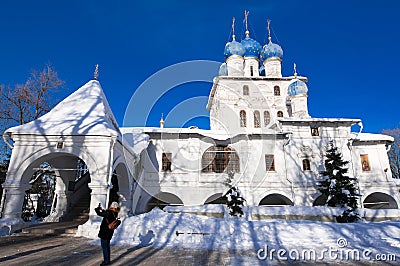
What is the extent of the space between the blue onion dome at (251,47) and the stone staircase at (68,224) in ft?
67.0

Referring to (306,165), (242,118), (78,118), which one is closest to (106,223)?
(78,118)

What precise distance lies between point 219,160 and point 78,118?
893cm

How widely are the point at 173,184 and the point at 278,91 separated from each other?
1524 cm

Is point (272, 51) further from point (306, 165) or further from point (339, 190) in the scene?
point (339, 190)

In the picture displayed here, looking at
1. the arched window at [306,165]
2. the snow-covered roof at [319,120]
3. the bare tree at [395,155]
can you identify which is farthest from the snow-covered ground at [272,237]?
the bare tree at [395,155]

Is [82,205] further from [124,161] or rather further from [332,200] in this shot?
[332,200]

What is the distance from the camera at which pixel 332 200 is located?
507 inches

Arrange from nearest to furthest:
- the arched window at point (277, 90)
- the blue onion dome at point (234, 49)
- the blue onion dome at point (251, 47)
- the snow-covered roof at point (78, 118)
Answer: the snow-covered roof at point (78, 118)
the arched window at point (277, 90)
the blue onion dome at point (234, 49)
the blue onion dome at point (251, 47)

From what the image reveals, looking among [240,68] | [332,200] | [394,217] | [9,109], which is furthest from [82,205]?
[240,68]

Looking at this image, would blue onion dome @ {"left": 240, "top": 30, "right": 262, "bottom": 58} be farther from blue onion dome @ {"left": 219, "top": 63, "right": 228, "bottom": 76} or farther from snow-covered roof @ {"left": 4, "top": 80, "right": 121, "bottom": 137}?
snow-covered roof @ {"left": 4, "top": 80, "right": 121, "bottom": 137}

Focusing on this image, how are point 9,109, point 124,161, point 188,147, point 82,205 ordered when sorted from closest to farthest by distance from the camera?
point 124,161
point 82,205
point 9,109
point 188,147

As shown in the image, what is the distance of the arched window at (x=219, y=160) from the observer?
15.9m

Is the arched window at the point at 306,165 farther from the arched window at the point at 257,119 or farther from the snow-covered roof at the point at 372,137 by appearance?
the arched window at the point at 257,119

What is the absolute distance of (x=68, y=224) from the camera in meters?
10.5
